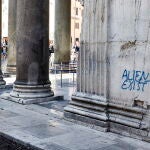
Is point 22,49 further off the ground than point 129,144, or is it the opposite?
point 22,49

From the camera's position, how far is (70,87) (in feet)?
53.5

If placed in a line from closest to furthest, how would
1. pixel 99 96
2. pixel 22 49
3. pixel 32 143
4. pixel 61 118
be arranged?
pixel 32 143 → pixel 99 96 → pixel 61 118 → pixel 22 49

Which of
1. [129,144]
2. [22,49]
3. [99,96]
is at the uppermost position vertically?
[22,49]

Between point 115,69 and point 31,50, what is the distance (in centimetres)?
410

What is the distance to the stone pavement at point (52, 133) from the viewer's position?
23.8 ft

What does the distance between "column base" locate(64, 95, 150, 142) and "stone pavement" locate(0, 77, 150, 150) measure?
15cm

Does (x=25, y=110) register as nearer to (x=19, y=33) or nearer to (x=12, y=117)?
(x=12, y=117)

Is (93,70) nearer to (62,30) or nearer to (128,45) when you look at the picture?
(128,45)

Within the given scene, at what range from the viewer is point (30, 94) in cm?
1198

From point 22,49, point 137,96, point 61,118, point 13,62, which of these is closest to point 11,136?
point 61,118

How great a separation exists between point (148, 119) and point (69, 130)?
170 centimetres

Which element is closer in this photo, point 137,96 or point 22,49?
point 137,96

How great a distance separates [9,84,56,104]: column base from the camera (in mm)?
11906

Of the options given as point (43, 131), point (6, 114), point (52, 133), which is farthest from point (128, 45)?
point (6, 114)
